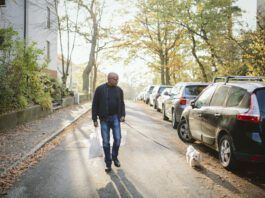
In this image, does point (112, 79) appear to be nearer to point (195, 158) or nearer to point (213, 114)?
point (195, 158)

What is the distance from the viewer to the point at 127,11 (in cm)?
4028

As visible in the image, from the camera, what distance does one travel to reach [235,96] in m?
7.76

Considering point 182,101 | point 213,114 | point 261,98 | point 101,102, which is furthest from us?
point 182,101

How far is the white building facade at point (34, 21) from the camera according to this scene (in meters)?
24.7

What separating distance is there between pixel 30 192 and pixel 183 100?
8494 millimetres

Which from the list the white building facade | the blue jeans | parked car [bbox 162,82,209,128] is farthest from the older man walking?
the white building facade

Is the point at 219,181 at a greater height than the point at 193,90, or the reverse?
the point at 193,90

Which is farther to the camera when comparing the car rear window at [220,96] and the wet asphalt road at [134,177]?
the car rear window at [220,96]

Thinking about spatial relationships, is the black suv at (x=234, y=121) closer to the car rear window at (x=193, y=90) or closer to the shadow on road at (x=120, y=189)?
the shadow on road at (x=120, y=189)

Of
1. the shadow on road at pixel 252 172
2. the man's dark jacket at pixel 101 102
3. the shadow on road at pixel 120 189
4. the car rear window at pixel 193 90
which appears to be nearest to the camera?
the shadow on road at pixel 120 189

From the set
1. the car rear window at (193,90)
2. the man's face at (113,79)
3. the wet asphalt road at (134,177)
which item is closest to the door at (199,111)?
the wet asphalt road at (134,177)

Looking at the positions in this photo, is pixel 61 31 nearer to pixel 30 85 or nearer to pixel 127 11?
pixel 127 11

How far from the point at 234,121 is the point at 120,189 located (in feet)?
8.58

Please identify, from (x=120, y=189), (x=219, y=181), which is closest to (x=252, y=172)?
(x=219, y=181)
